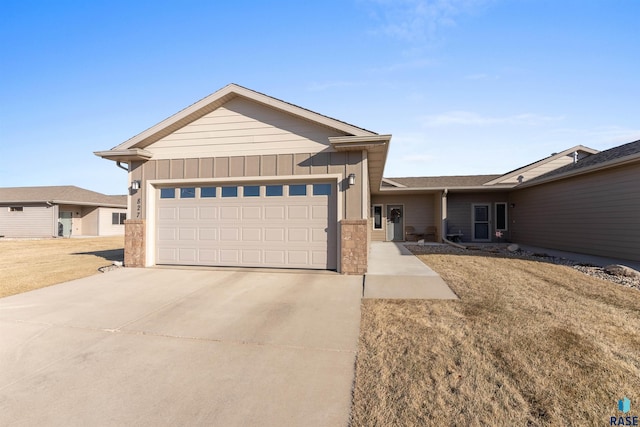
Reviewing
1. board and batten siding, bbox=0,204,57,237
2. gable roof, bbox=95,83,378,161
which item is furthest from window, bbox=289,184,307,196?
board and batten siding, bbox=0,204,57,237

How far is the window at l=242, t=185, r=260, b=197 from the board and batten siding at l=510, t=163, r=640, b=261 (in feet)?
38.3

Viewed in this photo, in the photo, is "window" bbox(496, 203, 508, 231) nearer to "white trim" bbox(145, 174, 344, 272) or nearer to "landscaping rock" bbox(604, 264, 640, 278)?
"landscaping rock" bbox(604, 264, 640, 278)

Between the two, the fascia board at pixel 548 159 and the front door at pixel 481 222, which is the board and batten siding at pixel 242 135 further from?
the front door at pixel 481 222

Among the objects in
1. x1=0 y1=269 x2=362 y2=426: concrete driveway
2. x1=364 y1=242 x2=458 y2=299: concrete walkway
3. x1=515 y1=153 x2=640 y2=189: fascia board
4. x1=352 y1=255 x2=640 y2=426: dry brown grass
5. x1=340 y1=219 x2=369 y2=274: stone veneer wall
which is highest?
x1=515 y1=153 x2=640 y2=189: fascia board

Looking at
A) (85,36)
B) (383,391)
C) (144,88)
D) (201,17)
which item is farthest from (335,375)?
(85,36)

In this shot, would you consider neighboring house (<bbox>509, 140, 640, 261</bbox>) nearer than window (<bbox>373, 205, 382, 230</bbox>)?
Yes

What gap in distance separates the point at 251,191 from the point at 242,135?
1595mm

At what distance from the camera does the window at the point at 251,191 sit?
779 cm

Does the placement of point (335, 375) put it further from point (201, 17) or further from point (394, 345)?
point (201, 17)

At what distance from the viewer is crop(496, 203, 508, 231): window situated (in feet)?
53.3

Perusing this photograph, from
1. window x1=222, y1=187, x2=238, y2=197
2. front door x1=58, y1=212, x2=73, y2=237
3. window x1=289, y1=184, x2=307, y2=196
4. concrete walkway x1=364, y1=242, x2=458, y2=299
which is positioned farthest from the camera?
front door x1=58, y1=212, x2=73, y2=237

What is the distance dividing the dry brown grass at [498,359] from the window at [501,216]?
11.8 meters

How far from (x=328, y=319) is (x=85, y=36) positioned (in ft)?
41.9

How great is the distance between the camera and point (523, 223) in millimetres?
14734
